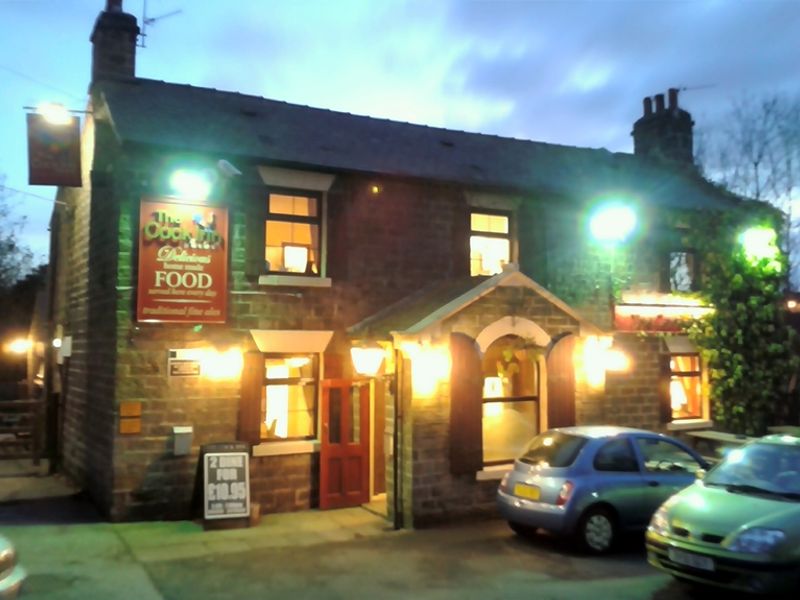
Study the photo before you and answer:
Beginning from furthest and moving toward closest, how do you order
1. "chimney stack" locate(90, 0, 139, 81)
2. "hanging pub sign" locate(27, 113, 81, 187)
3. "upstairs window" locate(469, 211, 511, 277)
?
"upstairs window" locate(469, 211, 511, 277), "chimney stack" locate(90, 0, 139, 81), "hanging pub sign" locate(27, 113, 81, 187)

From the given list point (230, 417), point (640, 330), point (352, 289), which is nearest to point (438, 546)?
point (230, 417)

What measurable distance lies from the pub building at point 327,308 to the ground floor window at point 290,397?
0.04 meters

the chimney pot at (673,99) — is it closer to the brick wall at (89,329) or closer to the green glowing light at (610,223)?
the green glowing light at (610,223)

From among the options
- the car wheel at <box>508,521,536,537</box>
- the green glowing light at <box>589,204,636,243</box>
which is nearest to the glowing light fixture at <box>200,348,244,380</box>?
the car wheel at <box>508,521,536,537</box>

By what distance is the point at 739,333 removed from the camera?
14477mm

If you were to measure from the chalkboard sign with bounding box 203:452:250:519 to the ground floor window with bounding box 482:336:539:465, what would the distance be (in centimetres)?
380

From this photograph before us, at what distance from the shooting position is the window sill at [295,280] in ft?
37.4

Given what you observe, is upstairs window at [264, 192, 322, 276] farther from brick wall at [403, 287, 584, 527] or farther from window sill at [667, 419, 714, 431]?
window sill at [667, 419, 714, 431]

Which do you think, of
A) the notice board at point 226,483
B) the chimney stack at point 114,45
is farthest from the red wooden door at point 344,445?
the chimney stack at point 114,45

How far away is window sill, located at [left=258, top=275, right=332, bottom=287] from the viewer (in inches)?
449

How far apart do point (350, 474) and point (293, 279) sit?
11.1 ft

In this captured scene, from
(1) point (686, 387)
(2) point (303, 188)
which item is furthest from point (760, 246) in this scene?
(2) point (303, 188)

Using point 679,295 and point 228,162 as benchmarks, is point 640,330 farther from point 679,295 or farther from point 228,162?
Answer: point 228,162

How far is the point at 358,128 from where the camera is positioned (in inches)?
567
